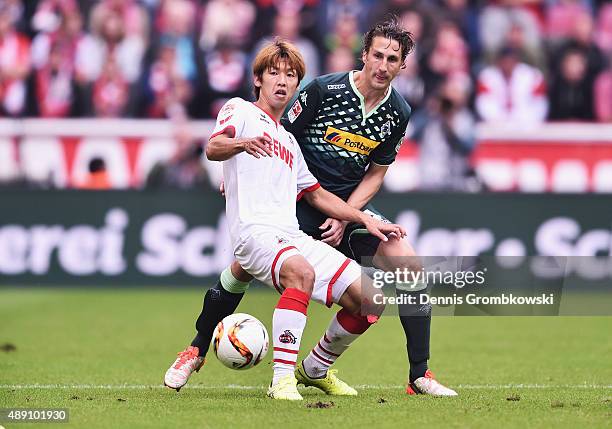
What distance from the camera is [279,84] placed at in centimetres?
697

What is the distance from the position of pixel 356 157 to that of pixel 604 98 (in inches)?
428

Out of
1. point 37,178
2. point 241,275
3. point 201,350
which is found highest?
point 241,275

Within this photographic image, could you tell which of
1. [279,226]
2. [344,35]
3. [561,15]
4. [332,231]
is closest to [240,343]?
[279,226]

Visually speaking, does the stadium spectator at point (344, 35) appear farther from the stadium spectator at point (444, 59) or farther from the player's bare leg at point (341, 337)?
the player's bare leg at point (341, 337)

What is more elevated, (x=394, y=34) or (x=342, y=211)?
(x=394, y=34)

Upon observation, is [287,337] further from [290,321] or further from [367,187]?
[367,187]

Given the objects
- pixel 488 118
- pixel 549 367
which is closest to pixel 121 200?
pixel 488 118

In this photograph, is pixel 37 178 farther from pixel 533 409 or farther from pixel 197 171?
pixel 533 409

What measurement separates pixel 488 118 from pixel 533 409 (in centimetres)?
1131

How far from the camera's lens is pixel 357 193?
7.70m

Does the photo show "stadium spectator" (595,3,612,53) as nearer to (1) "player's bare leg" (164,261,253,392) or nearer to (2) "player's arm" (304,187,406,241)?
(2) "player's arm" (304,187,406,241)

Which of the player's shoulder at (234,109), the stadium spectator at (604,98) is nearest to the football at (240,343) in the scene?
the player's shoulder at (234,109)

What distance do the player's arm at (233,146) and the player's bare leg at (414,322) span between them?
114cm

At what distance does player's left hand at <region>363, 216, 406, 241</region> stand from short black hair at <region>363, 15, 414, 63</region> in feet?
3.45
